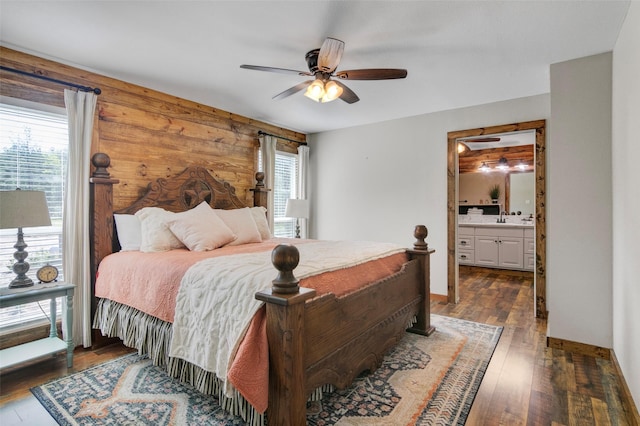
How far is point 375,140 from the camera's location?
4.88 meters

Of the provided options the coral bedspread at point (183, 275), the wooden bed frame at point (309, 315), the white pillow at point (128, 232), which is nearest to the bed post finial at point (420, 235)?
the wooden bed frame at point (309, 315)

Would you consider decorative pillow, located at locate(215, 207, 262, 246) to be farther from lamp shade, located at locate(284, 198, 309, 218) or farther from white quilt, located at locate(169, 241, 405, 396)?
white quilt, located at locate(169, 241, 405, 396)

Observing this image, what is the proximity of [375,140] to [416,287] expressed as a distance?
8.31ft

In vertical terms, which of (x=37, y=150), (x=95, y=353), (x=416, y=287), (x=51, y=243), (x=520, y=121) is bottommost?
(x=95, y=353)

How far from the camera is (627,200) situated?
209 cm

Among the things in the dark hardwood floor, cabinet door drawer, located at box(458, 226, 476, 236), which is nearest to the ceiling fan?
the dark hardwood floor

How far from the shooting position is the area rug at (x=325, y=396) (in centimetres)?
186

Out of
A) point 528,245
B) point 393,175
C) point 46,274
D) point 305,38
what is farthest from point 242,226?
point 528,245

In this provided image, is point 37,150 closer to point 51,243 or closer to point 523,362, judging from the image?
point 51,243

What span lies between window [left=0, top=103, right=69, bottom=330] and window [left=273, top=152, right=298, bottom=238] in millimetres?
2649

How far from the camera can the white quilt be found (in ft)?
5.55

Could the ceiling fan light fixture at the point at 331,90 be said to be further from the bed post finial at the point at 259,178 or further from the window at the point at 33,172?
the window at the point at 33,172

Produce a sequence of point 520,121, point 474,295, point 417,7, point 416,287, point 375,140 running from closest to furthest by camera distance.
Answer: point 417,7
point 416,287
point 520,121
point 474,295
point 375,140

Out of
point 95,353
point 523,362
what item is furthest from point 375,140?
point 95,353
